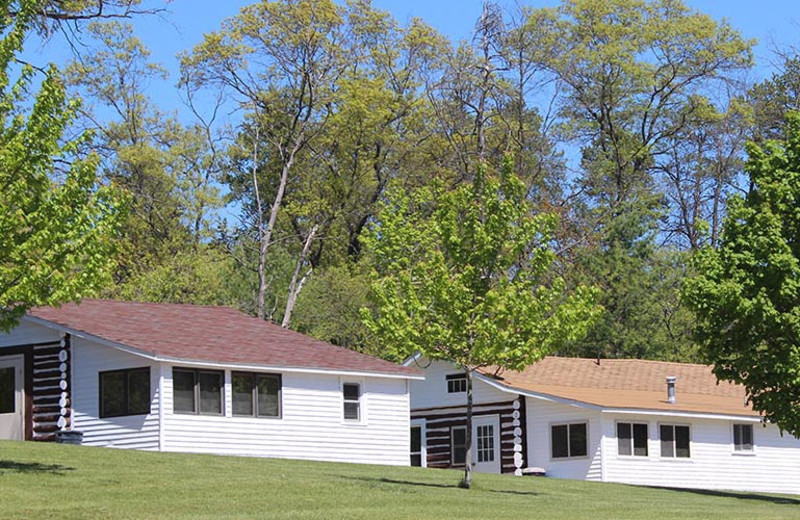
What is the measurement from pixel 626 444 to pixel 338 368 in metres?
10.00

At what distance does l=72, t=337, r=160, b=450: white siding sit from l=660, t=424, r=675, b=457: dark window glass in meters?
16.9

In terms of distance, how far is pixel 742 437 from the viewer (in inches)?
1847

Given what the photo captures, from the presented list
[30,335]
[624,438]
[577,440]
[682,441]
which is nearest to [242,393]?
[30,335]

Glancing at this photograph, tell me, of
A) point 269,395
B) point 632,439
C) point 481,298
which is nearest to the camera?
point 481,298

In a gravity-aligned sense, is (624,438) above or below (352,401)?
below

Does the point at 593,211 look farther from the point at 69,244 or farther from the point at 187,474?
the point at 69,244

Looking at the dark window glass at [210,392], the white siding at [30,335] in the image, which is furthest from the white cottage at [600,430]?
the white siding at [30,335]

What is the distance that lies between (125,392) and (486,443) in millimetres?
13868

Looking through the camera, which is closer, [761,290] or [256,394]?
[761,290]

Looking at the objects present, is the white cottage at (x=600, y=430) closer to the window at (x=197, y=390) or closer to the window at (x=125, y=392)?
the window at (x=197, y=390)

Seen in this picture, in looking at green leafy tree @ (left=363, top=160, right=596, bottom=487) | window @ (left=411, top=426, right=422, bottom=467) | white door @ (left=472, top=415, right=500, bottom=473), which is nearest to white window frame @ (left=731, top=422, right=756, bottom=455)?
white door @ (left=472, top=415, right=500, bottom=473)

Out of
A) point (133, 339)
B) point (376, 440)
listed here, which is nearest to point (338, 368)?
point (376, 440)

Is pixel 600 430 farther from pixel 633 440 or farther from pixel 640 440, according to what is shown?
pixel 640 440

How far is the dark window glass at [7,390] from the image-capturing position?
127 feet
